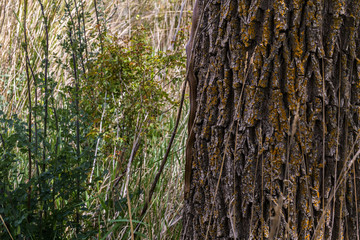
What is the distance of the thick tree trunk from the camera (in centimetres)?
139

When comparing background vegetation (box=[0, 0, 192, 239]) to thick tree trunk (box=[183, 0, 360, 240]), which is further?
background vegetation (box=[0, 0, 192, 239])

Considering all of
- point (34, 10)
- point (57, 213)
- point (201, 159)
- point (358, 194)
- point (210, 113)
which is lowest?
point (57, 213)

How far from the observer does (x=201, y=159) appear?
1.60 m

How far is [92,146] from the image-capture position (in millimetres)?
1898

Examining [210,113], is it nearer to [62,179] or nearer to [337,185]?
[337,185]

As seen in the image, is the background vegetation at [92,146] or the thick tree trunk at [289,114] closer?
the thick tree trunk at [289,114]

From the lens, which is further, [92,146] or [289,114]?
[92,146]

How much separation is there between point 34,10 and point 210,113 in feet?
11.0

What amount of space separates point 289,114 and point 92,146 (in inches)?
37.1

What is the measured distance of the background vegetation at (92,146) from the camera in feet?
5.80

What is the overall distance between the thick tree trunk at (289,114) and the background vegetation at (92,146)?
1.49 feet

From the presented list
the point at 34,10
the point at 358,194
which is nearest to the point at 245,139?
the point at 358,194

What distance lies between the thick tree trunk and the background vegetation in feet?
1.49

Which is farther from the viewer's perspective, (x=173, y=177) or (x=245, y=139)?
(x=173, y=177)
